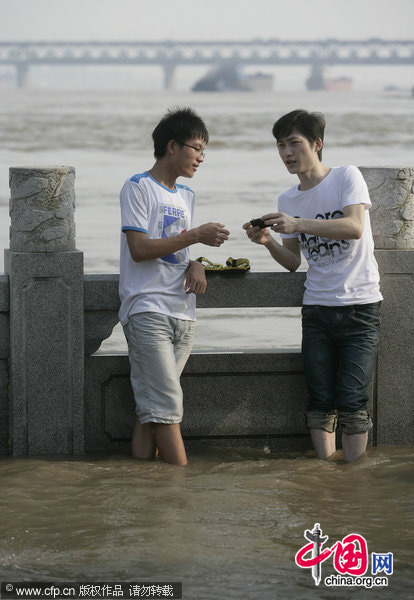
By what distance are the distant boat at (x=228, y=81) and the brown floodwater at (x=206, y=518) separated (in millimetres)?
138919

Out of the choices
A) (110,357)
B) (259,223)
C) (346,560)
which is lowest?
(346,560)

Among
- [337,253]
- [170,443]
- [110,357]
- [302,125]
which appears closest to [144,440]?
[170,443]

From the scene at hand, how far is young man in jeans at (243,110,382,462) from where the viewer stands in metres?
4.76

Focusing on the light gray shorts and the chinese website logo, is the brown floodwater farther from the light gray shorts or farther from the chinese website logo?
the light gray shorts

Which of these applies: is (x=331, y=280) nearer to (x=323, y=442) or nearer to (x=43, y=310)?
(x=323, y=442)

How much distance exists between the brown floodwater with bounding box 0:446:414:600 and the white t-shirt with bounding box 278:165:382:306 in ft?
2.74

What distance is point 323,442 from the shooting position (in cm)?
500

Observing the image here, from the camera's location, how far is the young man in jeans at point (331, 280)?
4762mm

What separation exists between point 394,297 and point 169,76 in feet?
484

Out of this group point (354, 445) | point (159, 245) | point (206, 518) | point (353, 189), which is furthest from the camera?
point (354, 445)

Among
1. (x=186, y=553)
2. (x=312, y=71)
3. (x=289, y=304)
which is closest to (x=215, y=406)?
(x=289, y=304)

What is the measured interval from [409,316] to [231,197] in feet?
44.9

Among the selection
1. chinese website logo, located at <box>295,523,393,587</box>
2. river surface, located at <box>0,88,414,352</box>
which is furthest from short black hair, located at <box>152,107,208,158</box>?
river surface, located at <box>0,88,414,352</box>

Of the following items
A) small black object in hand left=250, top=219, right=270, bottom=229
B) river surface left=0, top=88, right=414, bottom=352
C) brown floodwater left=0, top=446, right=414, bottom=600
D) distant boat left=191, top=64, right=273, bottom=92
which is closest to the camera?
brown floodwater left=0, top=446, right=414, bottom=600
